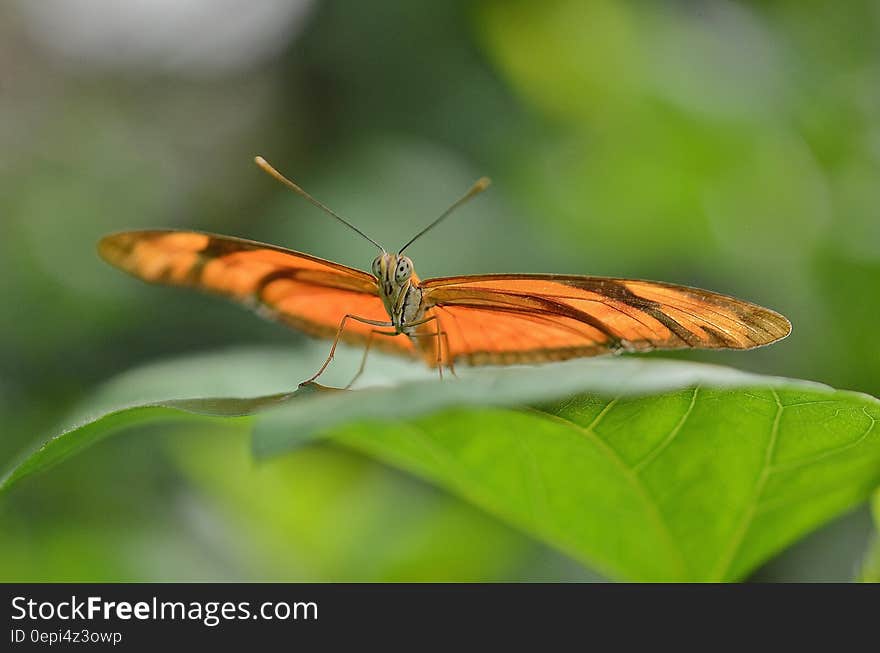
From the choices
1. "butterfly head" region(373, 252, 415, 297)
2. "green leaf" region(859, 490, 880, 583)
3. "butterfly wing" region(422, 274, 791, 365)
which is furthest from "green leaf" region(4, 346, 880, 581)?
"butterfly head" region(373, 252, 415, 297)

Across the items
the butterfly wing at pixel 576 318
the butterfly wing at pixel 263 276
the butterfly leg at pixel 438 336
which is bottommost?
the butterfly wing at pixel 576 318

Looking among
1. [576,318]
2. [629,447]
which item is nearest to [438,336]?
[576,318]

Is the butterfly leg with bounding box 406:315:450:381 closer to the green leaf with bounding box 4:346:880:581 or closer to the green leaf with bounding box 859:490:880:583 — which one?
the green leaf with bounding box 4:346:880:581

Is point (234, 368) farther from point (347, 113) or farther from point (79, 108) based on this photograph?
point (79, 108)

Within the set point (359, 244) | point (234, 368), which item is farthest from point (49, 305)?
point (234, 368)

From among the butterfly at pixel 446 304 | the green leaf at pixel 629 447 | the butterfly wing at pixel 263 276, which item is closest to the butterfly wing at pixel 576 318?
the butterfly at pixel 446 304

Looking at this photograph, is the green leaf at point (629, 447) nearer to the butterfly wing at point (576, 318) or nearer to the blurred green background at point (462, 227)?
the butterfly wing at point (576, 318)
